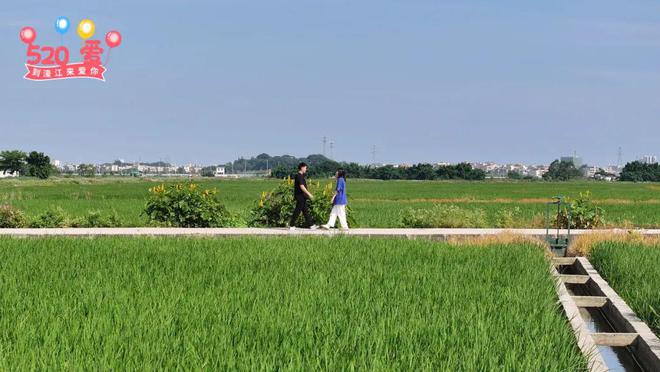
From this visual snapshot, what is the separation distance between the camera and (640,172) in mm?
152750

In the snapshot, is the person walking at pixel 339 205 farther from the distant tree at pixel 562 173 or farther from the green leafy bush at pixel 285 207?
the distant tree at pixel 562 173

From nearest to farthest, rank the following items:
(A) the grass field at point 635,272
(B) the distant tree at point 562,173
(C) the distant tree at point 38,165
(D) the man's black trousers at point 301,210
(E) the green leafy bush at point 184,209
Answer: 1. (A) the grass field at point 635,272
2. (D) the man's black trousers at point 301,210
3. (E) the green leafy bush at point 184,209
4. (C) the distant tree at point 38,165
5. (B) the distant tree at point 562,173

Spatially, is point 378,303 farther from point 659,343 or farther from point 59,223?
point 59,223

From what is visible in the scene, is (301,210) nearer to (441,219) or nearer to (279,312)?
(441,219)

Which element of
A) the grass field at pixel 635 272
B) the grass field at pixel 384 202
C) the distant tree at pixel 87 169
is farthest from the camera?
the distant tree at pixel 87 169

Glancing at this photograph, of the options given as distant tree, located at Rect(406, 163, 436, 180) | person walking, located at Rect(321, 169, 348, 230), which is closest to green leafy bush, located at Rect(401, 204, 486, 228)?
person walking, located at Rect(321, 169, 348, 230)

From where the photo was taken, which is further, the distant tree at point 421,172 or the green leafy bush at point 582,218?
the distant tree at point 421,172

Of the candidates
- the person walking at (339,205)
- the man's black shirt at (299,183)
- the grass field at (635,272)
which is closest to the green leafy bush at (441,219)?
the person walking at (339,205)

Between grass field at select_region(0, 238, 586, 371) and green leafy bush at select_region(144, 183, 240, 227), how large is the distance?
6864mm

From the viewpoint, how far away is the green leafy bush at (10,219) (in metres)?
→ 19.8

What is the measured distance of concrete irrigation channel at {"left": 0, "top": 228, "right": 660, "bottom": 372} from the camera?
7594 mm

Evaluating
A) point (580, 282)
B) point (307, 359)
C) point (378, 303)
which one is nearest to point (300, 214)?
point (580, 282)

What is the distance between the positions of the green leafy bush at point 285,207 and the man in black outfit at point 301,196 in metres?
Answer: 0.79

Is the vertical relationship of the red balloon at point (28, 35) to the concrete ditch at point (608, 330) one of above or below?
above
